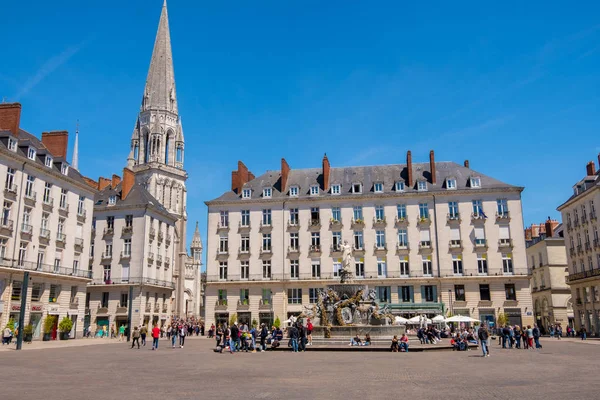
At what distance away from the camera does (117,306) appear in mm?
58094

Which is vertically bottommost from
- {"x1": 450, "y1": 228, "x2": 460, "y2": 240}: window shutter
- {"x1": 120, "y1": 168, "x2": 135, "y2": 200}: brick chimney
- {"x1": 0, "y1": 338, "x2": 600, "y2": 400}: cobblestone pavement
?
{"x1": 0, "y1": 338, "x2": 600, "y2": 400}: cobblestone pavement

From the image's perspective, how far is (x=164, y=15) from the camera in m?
114

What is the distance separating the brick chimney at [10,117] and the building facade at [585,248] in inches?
2076

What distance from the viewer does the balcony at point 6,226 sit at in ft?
134

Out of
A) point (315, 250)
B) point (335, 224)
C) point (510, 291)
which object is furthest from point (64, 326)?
point (510, 291)

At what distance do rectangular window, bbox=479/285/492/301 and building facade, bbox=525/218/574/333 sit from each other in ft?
35.2

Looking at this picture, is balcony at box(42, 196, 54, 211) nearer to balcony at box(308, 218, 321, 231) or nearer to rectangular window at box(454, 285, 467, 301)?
balcony at box(308, 218, 321, 231)

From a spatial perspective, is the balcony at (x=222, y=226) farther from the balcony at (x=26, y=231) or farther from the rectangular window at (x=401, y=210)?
the balcony at (x=26, y=231)

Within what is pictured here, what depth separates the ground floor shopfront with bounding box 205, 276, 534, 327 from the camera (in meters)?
54.4

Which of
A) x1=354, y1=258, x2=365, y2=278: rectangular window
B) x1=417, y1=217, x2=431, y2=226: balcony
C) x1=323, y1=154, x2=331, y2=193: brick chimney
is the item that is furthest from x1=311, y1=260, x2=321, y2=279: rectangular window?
x1=417, y1=217, x2=431, y2=226: balcony

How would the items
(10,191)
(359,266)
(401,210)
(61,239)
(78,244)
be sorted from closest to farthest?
(10,191) < (61,239) < (78,244) < (359,266) < (401,210)

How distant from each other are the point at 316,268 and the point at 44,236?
2756cm

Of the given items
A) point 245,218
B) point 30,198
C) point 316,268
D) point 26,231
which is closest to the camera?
point 26,231

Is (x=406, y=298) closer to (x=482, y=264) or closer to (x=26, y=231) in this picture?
(x=482, y=264)
